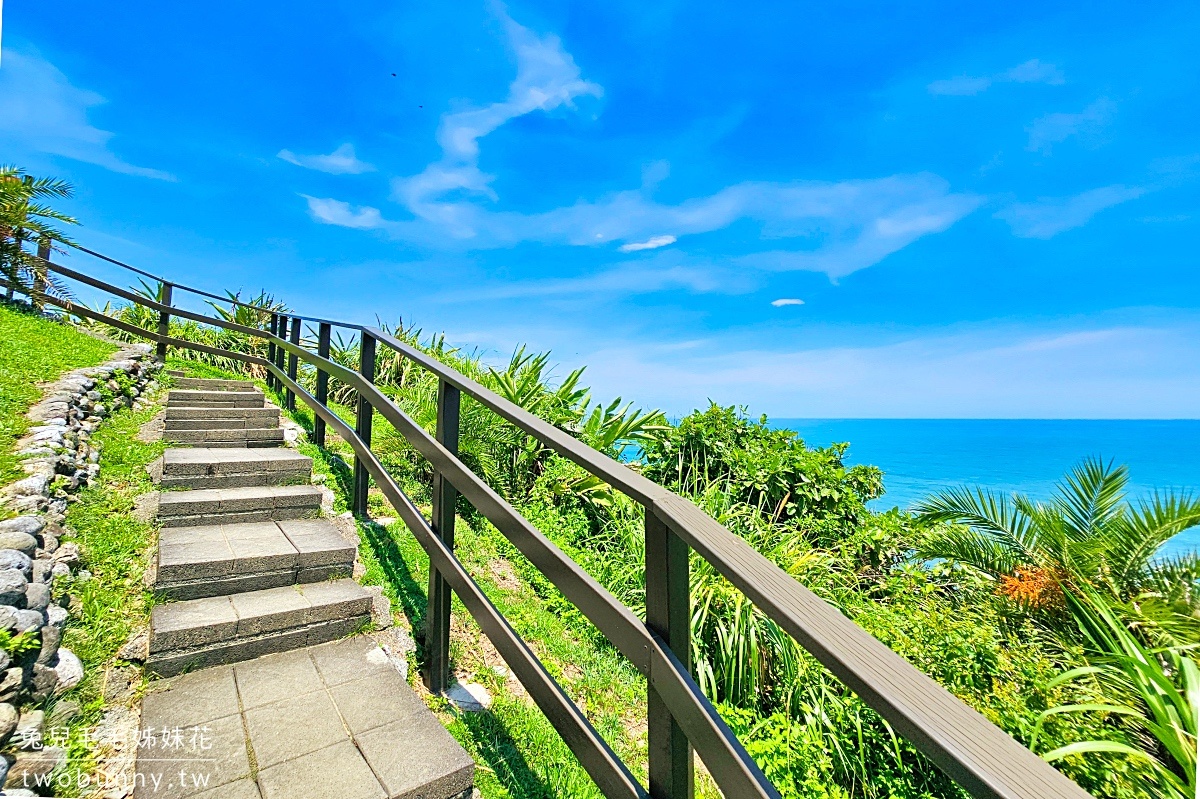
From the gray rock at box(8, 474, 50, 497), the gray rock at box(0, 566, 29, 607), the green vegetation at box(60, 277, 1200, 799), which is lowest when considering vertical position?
the green vegetation at box(60, 277, 1200, 799)

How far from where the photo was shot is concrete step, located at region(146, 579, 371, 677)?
1.90 meters

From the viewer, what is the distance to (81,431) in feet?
12.0

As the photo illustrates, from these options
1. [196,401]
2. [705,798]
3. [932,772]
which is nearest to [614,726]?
[705,798]

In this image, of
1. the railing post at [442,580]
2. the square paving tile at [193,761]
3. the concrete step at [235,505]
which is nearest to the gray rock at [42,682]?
the square paving tile at [193,761]

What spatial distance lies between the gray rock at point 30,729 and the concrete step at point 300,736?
0.23 metres

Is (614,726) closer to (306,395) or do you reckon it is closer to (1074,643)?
(306,395)

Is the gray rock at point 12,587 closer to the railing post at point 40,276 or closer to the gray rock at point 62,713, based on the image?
the gray rock at point 62,713

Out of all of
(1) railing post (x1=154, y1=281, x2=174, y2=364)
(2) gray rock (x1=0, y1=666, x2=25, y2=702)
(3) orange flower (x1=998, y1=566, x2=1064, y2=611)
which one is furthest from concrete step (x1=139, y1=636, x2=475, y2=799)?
(1) railing post (x1=154, y1=281, x2=174, y2=364)

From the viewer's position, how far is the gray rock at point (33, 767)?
130cm

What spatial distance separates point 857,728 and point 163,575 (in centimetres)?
331

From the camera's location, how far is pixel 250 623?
2.05m

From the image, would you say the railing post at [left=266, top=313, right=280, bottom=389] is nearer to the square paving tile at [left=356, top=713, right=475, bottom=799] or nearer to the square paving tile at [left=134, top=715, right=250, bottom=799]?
the square paving tile at [left=134, top=715, right=250, bottom=799]

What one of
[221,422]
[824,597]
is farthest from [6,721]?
[824,597]

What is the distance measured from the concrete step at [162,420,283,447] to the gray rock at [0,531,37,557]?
7.07ft
